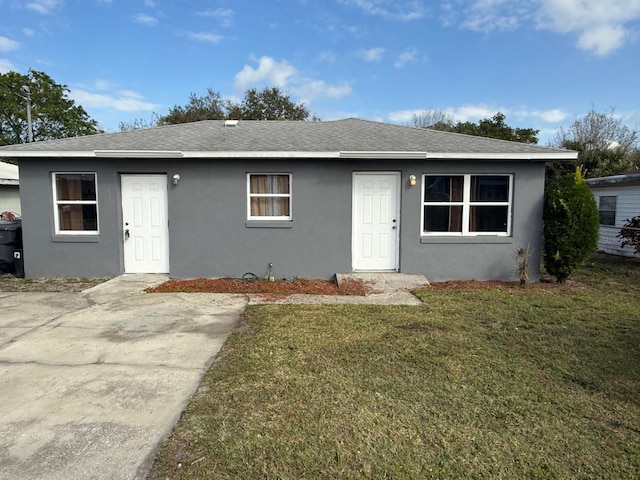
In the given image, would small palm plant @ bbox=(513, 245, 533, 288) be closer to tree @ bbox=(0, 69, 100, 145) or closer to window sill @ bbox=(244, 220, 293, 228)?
window sill @ bbox=(244, 220, 293, 228)

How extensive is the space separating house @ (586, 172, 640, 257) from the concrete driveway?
12823mm

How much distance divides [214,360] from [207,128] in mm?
7510

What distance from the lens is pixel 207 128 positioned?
401 inches

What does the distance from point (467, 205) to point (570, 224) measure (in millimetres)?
1966

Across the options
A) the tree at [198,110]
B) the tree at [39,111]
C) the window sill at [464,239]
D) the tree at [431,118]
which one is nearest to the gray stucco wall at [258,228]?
the window sill at [464,239]

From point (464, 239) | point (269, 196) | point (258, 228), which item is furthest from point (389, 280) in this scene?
point (269, 196)

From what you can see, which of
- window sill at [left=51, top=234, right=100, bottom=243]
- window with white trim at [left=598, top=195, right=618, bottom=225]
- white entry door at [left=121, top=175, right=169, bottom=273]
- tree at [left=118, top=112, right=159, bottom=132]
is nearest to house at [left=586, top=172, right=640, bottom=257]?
window with white trim at [left=598, top=195, right=618, bottom=225]

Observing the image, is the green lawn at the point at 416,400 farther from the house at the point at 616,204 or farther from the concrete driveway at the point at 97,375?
the house at the point at 616,204

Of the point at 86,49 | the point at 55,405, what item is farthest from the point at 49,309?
the point at 86,49

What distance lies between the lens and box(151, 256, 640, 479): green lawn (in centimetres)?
253

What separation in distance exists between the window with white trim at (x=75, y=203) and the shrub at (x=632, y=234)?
565 inches

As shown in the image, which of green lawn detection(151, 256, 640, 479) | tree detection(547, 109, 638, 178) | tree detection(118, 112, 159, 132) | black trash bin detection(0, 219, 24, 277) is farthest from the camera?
tree detection(118, 112, 159, 132)

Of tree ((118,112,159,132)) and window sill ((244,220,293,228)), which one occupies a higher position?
tree ((118,112,159,132))

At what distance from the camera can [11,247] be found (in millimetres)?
8688
